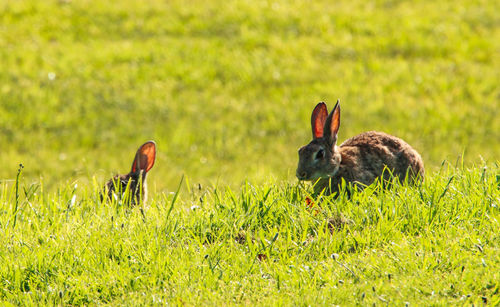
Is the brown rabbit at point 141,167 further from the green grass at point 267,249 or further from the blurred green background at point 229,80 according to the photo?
the blurred green background at point 229,80

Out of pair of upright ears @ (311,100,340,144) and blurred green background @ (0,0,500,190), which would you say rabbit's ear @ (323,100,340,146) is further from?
blurred green background @ (0,0,500,190)

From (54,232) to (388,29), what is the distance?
13.5 meters

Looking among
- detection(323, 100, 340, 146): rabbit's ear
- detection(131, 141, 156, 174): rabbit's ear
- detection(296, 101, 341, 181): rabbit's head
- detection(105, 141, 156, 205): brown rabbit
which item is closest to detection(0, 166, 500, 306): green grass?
detection(296, 101, 341, 181): rabbit's head

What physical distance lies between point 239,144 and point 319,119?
23.2 feet

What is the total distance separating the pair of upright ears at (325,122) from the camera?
20.4ft

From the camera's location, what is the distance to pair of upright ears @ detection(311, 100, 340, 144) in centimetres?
622

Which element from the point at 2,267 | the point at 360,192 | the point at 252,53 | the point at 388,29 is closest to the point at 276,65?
the point at 252,53

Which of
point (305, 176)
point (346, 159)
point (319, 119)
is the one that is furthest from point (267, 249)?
point (319, 119)

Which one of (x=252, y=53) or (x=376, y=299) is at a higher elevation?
(x=252, y=53)

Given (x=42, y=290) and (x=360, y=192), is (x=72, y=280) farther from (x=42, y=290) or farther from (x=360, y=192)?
(x=360, y=192)

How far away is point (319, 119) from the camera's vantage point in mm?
6398

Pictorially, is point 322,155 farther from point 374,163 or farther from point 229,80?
point 229,80

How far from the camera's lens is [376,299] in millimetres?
4402

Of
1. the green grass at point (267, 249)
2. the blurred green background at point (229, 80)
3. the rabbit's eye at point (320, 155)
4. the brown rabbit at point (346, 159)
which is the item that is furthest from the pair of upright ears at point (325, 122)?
the blurred green background at point (229, 80)
